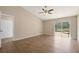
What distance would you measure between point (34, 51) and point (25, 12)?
3.37 ft

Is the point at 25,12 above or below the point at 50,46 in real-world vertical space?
above

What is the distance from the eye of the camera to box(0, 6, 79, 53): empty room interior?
281cm

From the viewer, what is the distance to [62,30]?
2936mm

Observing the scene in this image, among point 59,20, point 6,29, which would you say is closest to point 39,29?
point 59,20

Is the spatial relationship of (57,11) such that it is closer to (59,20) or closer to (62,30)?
(59,20)

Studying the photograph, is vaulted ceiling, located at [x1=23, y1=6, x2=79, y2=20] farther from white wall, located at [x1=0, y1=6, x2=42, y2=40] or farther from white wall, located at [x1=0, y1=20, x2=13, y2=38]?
white wall, located at [x1=0, y1=20, x2=13, y2=38]

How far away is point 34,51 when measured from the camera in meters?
2.86

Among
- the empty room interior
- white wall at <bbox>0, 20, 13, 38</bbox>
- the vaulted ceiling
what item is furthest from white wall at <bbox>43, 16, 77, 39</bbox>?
white wall at <bbox>0, 20, 13, 38</bbox>

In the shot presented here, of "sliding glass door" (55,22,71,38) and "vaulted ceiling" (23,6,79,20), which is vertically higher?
"vaulted ceiling" (23,6,79,20)

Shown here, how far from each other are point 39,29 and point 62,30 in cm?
61

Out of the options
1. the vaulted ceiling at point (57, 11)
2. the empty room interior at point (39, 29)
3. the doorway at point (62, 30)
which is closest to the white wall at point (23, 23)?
the empty room interior at point (39, 29)

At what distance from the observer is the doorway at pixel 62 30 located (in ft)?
9.60
